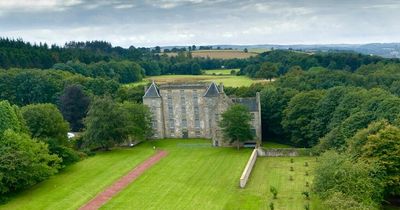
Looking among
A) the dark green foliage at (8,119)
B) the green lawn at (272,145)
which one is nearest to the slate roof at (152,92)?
the green lawn at (272,145)

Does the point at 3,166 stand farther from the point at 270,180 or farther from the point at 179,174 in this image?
the point at 270,180

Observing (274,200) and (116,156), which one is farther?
(116,156)

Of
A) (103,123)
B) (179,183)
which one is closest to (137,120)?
(103,123)

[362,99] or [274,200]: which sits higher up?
[362,99]

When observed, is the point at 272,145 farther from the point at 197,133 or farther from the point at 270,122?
the point at 197,133

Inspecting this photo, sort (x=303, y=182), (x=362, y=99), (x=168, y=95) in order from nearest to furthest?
(x=303, y=182)
(x=362, y=99)
(x=168, y=95)

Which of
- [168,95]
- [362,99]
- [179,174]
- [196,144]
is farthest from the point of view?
[168,95]

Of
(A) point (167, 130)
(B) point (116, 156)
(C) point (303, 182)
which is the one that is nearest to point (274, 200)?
(C) point (303, 182)

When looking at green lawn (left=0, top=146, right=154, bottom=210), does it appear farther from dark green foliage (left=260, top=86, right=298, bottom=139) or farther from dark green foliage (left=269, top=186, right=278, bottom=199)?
dark green foliage (left=260, top=86, right=298, bottom=139)
